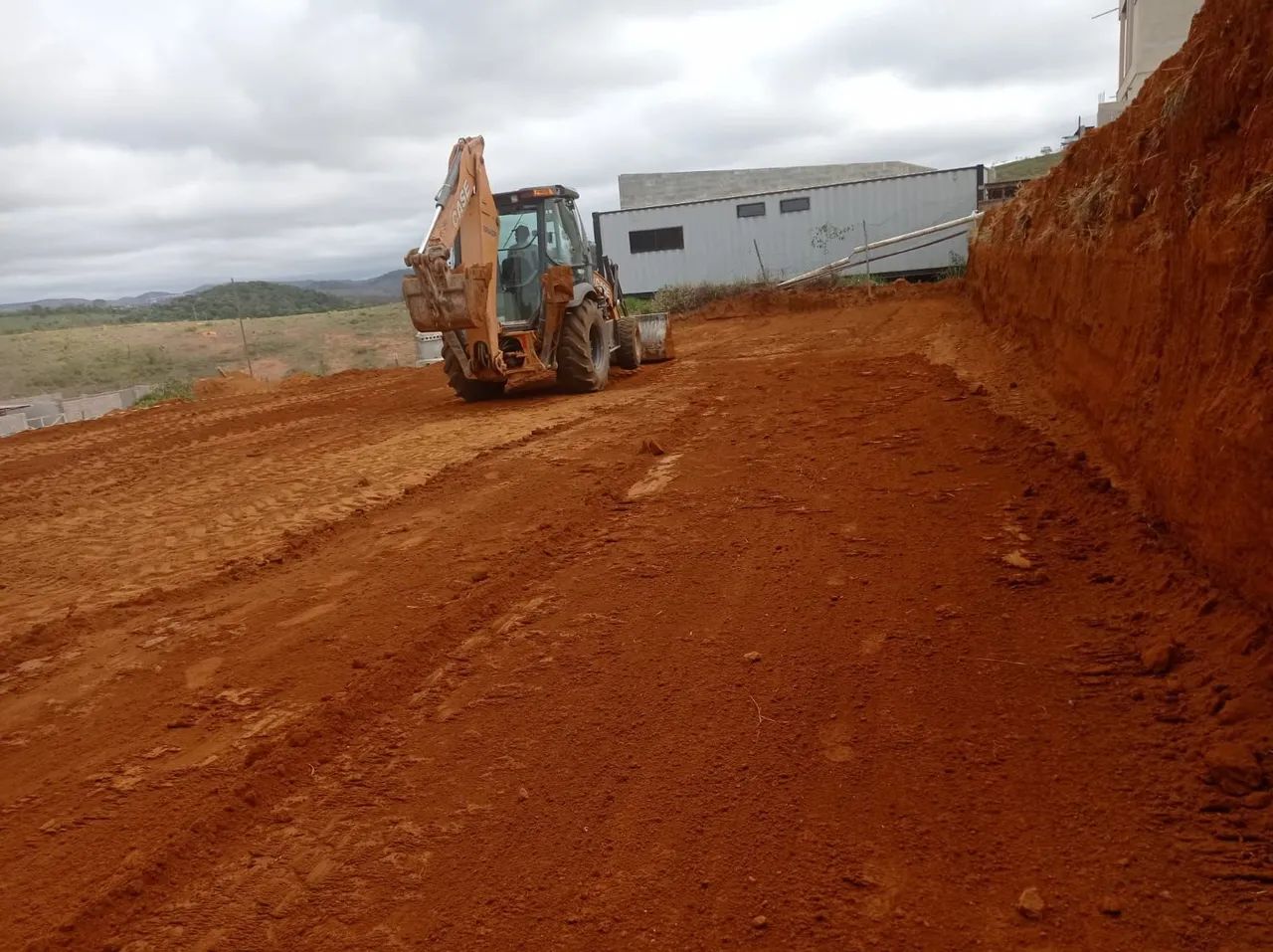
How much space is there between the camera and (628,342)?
14.8 metres

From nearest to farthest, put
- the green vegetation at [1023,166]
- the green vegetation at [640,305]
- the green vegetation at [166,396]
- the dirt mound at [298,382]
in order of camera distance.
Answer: the green vegetation at [166,396]
the dirt mound at [298,382]
the green vegetation at [640,305]
the green vegetation at [1023,166]

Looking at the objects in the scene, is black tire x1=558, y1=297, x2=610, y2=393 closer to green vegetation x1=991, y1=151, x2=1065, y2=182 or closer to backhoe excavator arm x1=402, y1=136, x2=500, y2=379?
backhoe excavator arm x1=402, y1=136, x2=500, y2=379

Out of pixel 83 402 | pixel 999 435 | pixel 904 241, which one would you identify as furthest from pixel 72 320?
pixel 999 435

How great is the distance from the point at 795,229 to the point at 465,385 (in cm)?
1796

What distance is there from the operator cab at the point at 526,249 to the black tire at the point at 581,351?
455mm

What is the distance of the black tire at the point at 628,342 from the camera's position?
47.9 ft

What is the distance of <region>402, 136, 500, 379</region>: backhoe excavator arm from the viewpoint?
10273 mm

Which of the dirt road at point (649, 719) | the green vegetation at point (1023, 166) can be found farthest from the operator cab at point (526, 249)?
the green vegetation at point (1023, 166)

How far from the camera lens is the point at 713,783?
3.14 m

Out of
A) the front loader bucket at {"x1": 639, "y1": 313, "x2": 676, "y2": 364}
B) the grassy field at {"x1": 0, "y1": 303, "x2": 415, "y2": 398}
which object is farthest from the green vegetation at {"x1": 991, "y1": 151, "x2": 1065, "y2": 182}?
the front loader bucket at {"x1": 639, "y1": 313, "x2": 676, "y2": 364}

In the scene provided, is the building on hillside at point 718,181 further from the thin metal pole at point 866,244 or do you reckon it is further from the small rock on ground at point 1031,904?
the small rock on ground at point 1031,904

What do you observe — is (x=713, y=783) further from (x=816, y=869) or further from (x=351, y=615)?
(x=351, y=615)

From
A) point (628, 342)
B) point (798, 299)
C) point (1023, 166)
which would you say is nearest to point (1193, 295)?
point (628, 342)

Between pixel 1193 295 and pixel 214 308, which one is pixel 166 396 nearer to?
pixel 1193 295
